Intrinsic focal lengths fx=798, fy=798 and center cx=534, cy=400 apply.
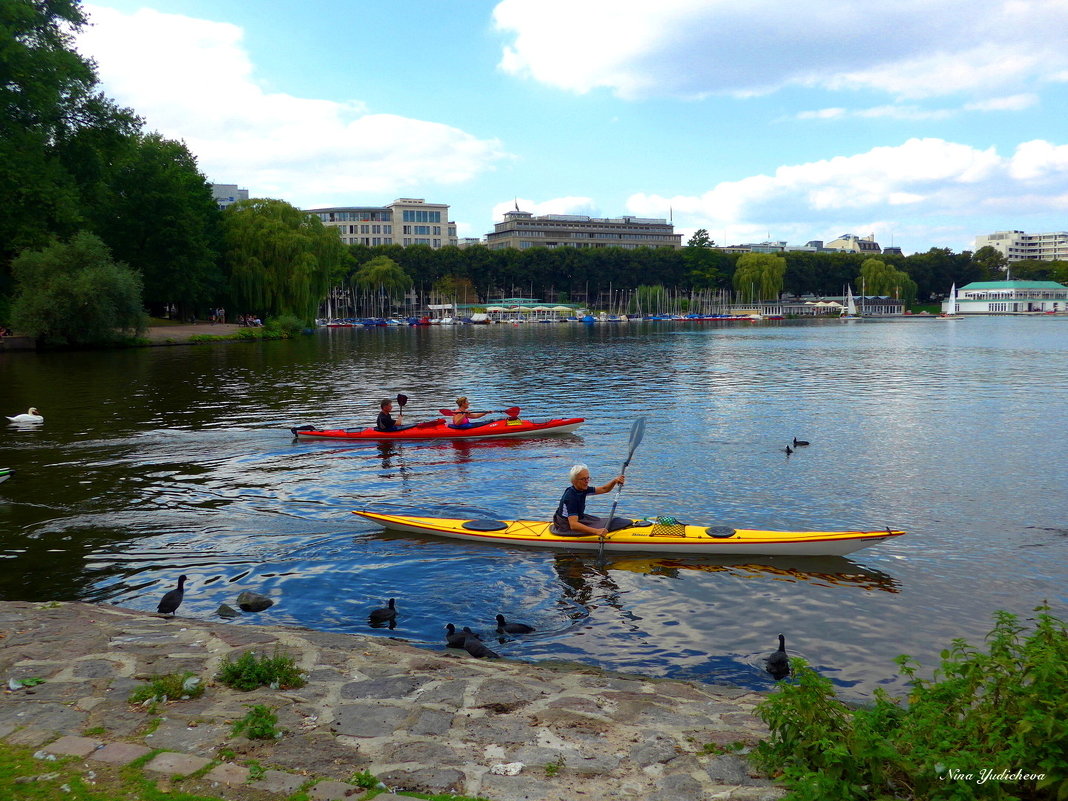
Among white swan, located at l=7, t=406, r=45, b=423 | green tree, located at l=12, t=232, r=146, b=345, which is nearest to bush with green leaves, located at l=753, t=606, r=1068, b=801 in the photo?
white swan, located at l=7, t=406, r=45, b=423

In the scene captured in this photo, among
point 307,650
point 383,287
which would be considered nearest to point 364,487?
point 307,650

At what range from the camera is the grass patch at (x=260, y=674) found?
692 cm

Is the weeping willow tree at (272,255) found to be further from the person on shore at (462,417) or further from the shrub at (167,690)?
the shrub at (167,690)

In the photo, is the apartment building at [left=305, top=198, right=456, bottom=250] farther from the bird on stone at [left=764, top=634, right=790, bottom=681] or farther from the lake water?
the bird on stone at [left=764, top=634, right=790, bottom=681]

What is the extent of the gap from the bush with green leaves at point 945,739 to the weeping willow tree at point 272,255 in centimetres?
7349

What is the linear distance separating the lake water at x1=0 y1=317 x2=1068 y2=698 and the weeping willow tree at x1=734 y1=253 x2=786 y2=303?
130 m

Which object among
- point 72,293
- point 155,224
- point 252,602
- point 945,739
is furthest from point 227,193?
point 945,739

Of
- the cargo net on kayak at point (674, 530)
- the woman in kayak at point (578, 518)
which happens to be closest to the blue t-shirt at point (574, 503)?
the woman in kayak at point (578, 518)

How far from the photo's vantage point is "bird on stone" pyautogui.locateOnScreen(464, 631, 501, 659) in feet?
28.7

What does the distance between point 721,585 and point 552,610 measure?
8.57 feet

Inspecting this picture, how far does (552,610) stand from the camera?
10.8 m

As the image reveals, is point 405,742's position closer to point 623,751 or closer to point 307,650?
point 623,751

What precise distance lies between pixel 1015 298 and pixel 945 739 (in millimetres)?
201713

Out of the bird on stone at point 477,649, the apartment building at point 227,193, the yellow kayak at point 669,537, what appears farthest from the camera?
the apartment building at point 227,193
